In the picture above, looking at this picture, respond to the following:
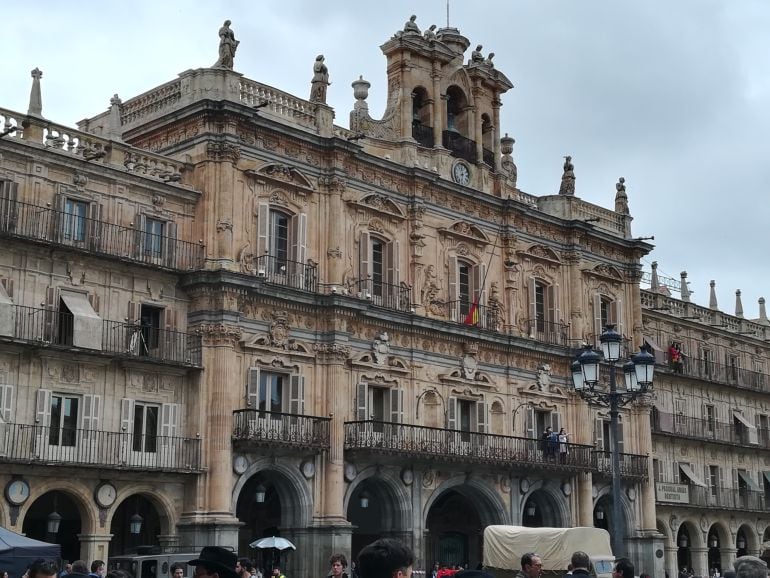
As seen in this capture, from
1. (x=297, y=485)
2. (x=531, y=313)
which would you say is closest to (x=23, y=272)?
(x=297, y=485)

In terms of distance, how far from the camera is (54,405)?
28.8 m

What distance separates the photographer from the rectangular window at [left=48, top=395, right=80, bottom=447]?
28484mm

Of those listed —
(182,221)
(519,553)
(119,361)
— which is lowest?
(519,553)

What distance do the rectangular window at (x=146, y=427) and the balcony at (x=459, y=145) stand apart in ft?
50.3

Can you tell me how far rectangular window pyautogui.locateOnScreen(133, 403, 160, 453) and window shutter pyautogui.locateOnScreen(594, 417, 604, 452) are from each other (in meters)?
19.1

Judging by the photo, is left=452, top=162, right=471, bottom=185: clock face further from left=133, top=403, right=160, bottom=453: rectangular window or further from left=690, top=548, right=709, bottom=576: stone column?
left=690, top=548, right=709, bottom=576: stone column

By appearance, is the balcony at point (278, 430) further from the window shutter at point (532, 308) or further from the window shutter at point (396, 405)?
the window shutter at point (532, 308)

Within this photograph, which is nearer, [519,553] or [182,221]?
[519,553]

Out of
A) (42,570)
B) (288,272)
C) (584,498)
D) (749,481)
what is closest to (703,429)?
(749,481)

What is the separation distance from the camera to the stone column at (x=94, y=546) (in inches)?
1120

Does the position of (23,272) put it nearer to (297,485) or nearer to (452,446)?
(297,485)

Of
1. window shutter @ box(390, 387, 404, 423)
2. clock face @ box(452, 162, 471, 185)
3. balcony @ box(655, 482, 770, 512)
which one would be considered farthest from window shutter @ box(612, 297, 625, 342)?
window shutter @ box(390, 387, 404, 423)

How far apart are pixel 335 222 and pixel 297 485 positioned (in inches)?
317

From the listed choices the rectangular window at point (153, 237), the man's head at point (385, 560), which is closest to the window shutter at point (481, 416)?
the rectangular window at point (153, 237)
